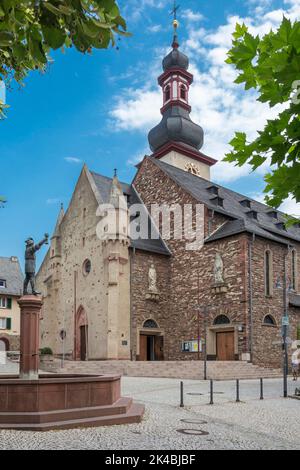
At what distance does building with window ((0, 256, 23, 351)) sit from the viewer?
4788 cm

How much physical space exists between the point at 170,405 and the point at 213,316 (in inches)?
695

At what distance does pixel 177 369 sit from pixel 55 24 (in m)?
25.1

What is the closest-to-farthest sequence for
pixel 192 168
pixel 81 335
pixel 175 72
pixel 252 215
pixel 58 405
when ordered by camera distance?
pixel 58 405 < pixel 81 335 < pixel 252 215 < pixel 192 168 < pixel 175 72

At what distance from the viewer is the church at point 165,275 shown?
3106 cm

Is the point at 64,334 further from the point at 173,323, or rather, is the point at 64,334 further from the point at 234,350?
the point at 234,350

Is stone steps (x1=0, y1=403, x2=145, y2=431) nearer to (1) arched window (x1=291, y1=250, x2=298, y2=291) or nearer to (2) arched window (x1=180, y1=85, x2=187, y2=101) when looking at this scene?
(1) arched window (x1=291, y1=250, x2=298, y2=291)

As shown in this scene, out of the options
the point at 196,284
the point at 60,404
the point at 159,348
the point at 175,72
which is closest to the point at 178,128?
the point at 175,72

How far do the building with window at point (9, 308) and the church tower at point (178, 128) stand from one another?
1998cm

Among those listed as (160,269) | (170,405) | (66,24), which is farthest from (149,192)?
(66,24)

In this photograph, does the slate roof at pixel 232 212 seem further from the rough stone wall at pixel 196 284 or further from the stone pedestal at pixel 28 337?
the stone pedestal at pixel 28 337

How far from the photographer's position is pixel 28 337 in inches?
485

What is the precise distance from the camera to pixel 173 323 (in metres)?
34.9

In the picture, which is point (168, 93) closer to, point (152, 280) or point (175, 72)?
point (175, 72)

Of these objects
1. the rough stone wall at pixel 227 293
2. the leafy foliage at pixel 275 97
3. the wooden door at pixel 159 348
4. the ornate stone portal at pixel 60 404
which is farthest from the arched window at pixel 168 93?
the leafy foliage at pixel 275 97
